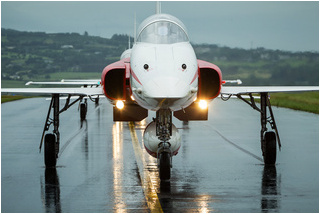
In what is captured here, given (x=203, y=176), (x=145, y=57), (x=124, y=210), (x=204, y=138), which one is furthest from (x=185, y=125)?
(x=124, y=210)

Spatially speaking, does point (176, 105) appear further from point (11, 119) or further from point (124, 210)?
point (11, 119)

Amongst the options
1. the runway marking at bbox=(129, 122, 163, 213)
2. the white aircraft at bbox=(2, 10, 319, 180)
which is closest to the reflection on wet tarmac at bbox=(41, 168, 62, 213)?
the white aircraft at bbox=(2, 10, 319, 180)

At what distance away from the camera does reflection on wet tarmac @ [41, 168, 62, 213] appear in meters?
→ 8.79

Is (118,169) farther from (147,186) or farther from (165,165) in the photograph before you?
(147,186)

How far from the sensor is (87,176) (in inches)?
446

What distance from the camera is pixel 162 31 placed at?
10594 millimetres

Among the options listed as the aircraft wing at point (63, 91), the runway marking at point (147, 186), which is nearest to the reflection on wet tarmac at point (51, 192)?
the runway marking at point (147, 186)

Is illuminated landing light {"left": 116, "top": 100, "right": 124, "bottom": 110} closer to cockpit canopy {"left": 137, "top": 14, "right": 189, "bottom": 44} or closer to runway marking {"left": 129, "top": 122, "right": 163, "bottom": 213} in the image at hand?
cockpit canopy {"left": 137, "top": 14, "right": 189, "bottom": 44}

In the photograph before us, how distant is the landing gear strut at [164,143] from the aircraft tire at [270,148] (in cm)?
251

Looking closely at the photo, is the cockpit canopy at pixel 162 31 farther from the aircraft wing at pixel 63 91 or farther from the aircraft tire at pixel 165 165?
the aircraft wing at pixel 63 91

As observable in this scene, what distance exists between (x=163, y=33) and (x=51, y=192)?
3530mm

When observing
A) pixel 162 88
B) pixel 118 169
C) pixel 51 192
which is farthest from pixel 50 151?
pixel 162 88

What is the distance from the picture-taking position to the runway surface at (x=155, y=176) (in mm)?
8969

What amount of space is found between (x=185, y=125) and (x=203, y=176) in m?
11.0
